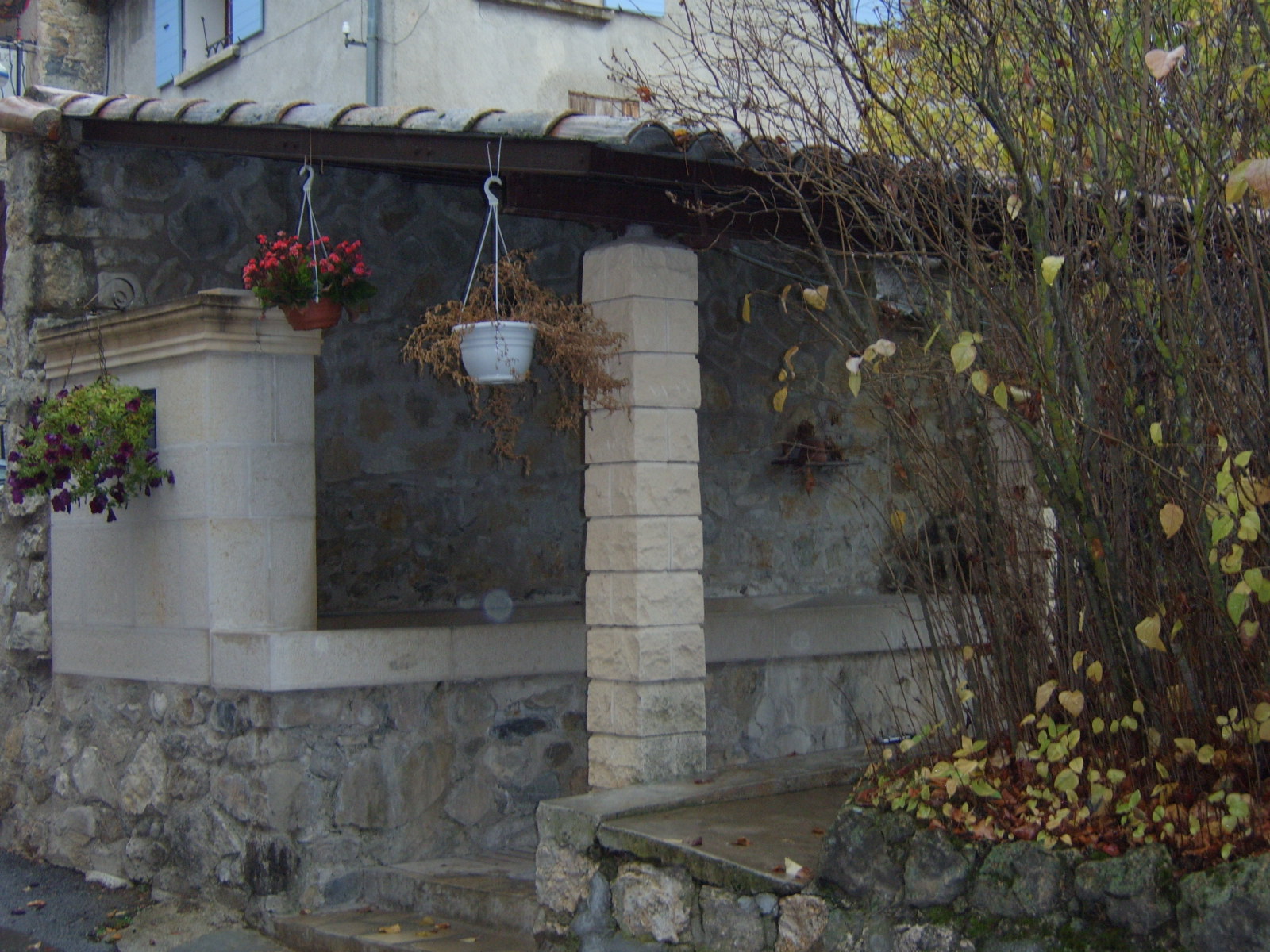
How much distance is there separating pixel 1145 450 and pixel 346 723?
3282 mm

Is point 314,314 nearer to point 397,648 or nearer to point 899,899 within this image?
point 397,648

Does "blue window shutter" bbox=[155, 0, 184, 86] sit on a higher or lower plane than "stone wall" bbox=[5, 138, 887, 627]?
higher

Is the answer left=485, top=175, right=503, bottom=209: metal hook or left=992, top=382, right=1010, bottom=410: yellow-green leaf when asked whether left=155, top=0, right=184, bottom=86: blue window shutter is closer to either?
left=485, top=175, right=503, bottom=209: metal hook

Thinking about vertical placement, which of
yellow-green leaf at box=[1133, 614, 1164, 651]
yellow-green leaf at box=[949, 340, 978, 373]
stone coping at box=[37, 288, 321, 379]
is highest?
stone coping at box=[37, 288, 321, 379]

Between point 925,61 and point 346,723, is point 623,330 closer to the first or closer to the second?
point 925,61

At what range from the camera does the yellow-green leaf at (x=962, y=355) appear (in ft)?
10.6

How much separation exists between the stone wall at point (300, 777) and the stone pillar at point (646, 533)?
0.72m

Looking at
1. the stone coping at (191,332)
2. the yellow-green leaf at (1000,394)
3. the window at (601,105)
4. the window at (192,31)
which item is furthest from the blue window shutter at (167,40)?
the yellow-green leaf at (1000,394)

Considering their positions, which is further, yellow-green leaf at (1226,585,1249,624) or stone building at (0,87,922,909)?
stone building at (0,87,922,909)

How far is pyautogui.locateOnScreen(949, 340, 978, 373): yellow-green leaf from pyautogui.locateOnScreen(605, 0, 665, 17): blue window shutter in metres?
7.71

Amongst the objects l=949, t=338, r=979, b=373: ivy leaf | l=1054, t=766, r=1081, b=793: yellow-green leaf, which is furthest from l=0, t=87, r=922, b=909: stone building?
l=1054, t=766, r=1081, b=793: yellow-green leaf

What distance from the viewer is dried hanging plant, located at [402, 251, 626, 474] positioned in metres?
4.95

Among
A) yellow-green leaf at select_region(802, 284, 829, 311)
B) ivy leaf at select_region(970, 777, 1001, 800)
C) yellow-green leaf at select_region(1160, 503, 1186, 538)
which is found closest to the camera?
yellow-green leaf at select_region(1160, 503, 1186, 538)

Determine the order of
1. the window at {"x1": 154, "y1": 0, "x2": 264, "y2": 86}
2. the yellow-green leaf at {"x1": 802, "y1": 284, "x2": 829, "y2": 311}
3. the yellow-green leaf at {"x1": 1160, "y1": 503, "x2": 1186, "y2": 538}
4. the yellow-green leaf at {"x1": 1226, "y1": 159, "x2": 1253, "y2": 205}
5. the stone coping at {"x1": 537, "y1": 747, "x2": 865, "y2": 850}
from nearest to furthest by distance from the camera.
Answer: the yellow-green leaf at {"x1": 1226, "y1": 159, "x2": 1253, "y2": 205} → the yellow-green leaf at {"x1": 1160, "y1": 503, "x2": 1186, "y2": 538} → the yellow-green leaf at {"x1": 802, "y1": 284, "x2": 829, "y2": 311} → the stone coping at {"x1": 537, "y1": 747, "x2": 865, "y2": 850} → the window at {"x1": 154, "y1": 0, "x2": 264, "y2": 86}
